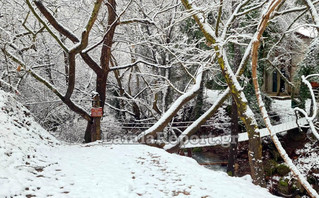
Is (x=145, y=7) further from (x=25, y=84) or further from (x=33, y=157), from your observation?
(x=33, y=157)

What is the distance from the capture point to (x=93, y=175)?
11.6 feet

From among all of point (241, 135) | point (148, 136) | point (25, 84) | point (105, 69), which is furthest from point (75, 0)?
point (241, 135)

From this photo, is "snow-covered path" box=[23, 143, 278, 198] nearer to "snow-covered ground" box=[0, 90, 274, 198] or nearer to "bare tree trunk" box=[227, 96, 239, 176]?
"snow-covered ground" box=[0, 90, 274, 198]

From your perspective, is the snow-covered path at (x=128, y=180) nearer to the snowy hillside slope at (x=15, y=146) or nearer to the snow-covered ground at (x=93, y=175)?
the snow-covered ground at (x=93, y=175)

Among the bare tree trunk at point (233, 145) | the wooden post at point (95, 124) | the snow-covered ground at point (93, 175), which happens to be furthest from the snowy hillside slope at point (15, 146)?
the bare tree trunk at point (233, 145)

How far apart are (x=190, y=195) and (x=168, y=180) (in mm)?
629

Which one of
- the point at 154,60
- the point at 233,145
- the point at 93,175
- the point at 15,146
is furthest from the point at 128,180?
the point at 154,60

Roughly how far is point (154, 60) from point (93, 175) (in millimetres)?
6946

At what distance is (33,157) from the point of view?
389 cm

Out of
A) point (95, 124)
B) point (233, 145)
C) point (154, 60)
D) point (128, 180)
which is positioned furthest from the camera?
point (154, 60)

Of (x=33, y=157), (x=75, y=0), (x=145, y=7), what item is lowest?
(x=33, y=157)

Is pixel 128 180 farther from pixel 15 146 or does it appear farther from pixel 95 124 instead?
pixel 95 124

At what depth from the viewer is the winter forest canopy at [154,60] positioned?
16.8 ft

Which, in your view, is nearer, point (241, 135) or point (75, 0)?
point (75, 0)
